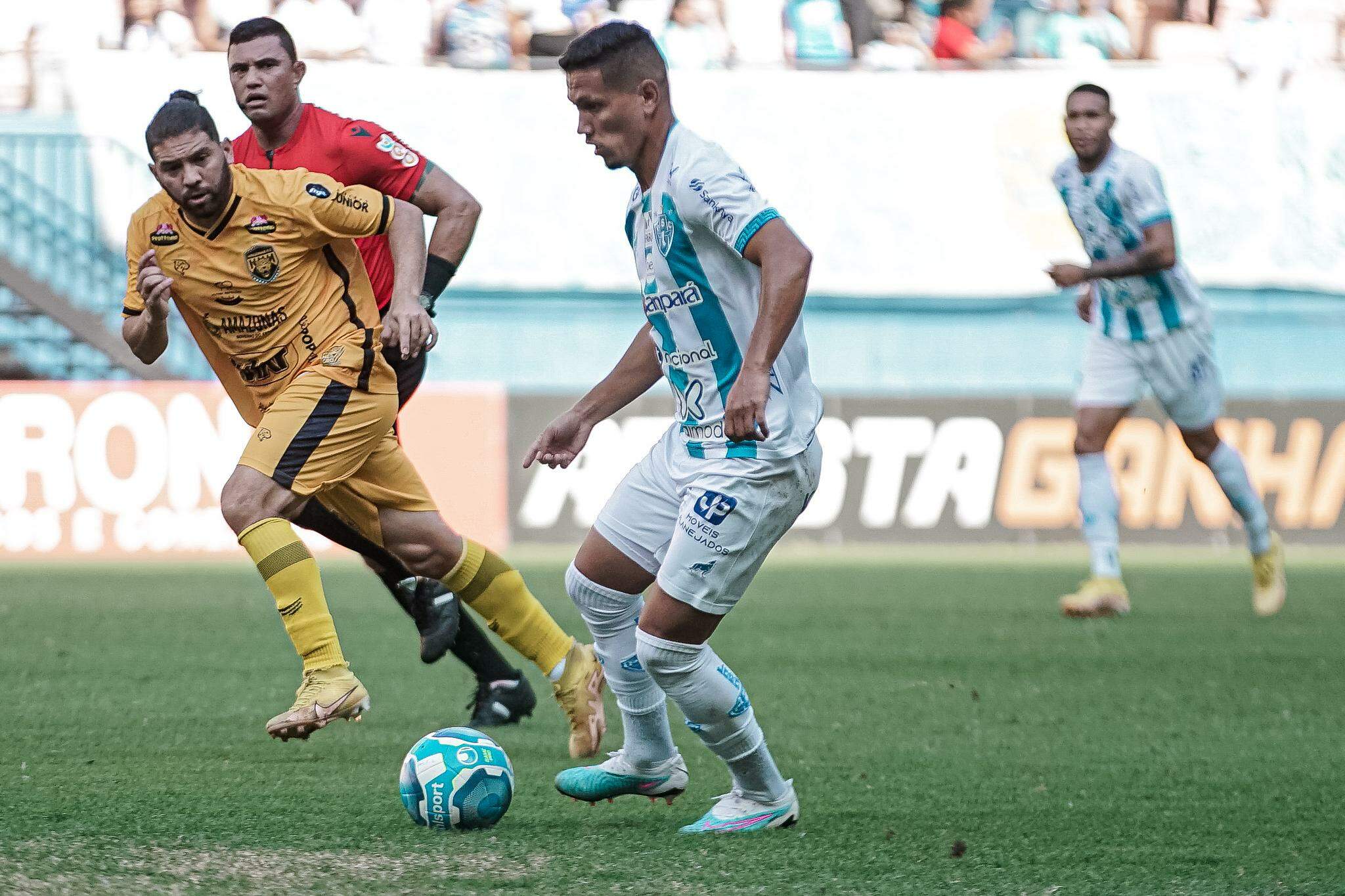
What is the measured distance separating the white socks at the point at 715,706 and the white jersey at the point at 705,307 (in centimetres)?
46

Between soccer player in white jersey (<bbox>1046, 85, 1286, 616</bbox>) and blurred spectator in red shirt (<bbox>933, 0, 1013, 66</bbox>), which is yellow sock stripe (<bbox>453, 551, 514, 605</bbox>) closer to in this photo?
soccer player in white jersey (<bbox>1046, 85, 1286, 616</bbox>)

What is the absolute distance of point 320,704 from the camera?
4.42 metres

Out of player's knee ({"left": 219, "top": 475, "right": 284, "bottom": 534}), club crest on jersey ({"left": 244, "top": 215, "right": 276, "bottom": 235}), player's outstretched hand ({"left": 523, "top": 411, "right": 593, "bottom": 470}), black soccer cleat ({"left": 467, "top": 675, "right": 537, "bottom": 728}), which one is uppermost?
club crest on jersey ({"left": 244, "top": 215, "right": 276, "bottom": 235})

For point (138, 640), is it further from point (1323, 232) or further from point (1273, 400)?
→ point (1323, 232)

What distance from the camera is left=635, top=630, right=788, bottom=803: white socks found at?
4055 millimetres

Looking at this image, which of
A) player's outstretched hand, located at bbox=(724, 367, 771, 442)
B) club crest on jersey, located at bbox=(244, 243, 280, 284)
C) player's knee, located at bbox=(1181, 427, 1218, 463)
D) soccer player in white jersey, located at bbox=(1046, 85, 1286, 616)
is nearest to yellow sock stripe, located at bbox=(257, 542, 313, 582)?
club crest on jersey, located at bbox=(244, 243, 280, 284)

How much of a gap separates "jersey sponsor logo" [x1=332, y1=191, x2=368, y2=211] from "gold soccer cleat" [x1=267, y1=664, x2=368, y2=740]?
1.29 meters

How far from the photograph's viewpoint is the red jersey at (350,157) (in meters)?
5.52

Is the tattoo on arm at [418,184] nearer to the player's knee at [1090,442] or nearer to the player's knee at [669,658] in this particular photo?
the player's knee at [669,658]

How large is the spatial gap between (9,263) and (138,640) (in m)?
9.14

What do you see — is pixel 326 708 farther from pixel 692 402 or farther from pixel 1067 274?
pixel 1067 274

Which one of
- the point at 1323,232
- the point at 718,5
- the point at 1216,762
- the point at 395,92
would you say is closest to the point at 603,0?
the point at 718,5

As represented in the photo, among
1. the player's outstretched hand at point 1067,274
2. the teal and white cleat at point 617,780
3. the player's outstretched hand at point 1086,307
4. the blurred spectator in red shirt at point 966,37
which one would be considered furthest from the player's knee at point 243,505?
the blurred spectator in red shirt at point 966,37

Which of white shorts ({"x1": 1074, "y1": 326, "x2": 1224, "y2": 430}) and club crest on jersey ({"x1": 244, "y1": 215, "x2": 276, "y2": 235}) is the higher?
club crest on jersey ({"x1": 244, "y1": 215, "x2": 276, "y2": 235})
